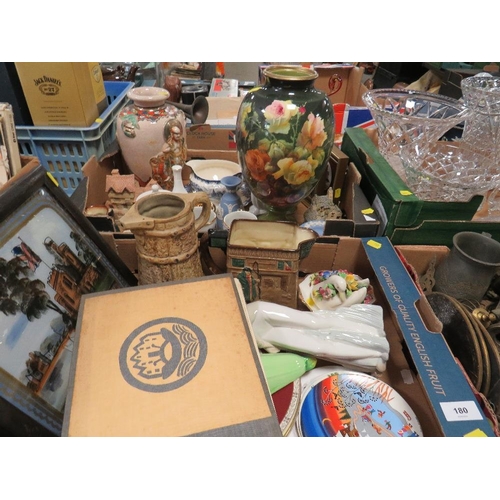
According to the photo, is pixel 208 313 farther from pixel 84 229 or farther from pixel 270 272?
pixel 84 229

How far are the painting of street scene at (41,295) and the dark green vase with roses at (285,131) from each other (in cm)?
44

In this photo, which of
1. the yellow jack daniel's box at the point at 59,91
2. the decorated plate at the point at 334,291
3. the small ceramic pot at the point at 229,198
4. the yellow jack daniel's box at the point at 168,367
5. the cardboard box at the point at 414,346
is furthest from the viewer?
the yellow jack daniel's box at the point at 59,91

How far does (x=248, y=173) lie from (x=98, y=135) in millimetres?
614

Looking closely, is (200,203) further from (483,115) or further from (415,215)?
(483,115)

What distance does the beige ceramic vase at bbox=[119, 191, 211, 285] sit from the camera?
69 cm

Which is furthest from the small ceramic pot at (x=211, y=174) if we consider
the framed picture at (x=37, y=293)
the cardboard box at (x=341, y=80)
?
the cardboard box at (x=341, y=80)

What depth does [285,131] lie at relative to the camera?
0.84 m

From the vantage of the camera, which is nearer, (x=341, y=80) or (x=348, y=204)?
(x=348, y=204)

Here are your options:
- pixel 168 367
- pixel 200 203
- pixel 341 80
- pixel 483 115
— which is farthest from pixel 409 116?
pixel 341 80

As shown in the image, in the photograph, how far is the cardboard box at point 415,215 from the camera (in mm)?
938

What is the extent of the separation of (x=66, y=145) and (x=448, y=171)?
1.23 meters

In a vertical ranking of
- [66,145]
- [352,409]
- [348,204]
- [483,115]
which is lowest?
[352,409]

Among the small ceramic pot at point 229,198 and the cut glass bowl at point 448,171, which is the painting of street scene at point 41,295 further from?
the cut glass bowl at point 448,171

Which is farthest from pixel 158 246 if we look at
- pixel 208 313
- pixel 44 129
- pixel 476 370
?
pixel 44 129
